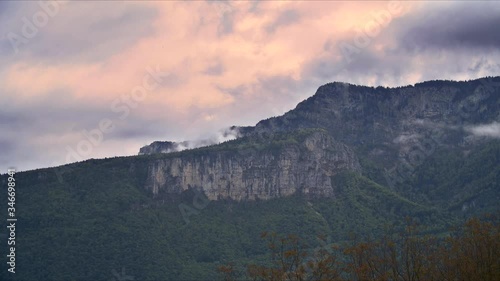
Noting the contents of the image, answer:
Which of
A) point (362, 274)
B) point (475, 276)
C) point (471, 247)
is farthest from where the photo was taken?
point (471, 247)

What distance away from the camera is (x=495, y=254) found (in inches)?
4210

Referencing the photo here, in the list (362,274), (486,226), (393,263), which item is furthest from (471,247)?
(362,274)

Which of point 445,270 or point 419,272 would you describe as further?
point 445,270

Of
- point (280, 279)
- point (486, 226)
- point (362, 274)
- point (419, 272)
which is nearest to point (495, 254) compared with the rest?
point (486, 226)

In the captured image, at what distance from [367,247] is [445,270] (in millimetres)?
20853

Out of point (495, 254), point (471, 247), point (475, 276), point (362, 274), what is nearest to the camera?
point (362, 274)

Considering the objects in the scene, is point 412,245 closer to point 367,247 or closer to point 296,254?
point 367,247

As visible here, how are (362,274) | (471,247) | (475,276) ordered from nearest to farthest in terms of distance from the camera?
(362,274), (475,276), (471,247)

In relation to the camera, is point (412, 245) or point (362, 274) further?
point (412, 245)

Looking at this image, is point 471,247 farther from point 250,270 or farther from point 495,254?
point 250,270

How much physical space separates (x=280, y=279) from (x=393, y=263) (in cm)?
1629

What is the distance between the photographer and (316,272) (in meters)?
93.9

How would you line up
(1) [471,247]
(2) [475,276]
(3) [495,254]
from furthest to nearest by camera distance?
(1) [471,247], (3) [495,254], (2) [475,276]

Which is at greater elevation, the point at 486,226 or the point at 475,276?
the point at 486,226
